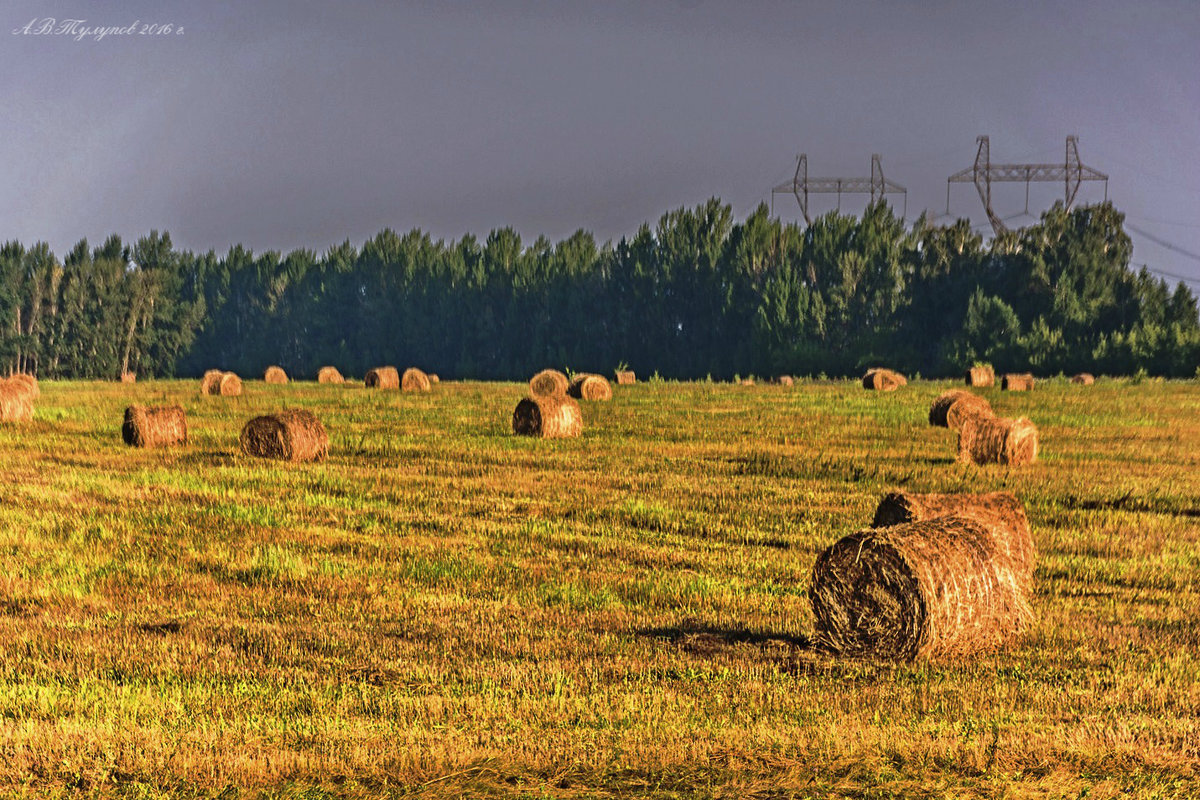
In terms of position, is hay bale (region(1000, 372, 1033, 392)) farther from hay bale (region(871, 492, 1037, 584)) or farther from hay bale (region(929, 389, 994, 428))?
hay bale (region(871, 492, 1037, 584))

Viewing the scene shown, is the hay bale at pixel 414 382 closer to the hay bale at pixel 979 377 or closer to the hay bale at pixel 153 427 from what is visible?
the hay bale at pixel 979 377

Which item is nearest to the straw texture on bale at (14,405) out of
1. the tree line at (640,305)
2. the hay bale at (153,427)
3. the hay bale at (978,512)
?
the hay bale at (153,427)

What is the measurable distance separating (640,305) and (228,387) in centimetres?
5328

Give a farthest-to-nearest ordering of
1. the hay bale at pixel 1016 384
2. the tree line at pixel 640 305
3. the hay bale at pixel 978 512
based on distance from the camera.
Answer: the tree line at pixel 640 305, the hay bale at pixel 1016 384, the hay bale at pixel 978 512

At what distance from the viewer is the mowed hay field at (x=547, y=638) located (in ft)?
27.2

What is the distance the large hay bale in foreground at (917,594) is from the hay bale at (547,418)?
18697 millimetres

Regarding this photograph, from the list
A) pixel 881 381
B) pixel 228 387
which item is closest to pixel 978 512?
pixel 228 387

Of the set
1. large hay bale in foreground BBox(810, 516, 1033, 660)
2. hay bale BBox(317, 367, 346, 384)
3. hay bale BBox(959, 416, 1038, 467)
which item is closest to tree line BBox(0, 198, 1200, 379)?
hay bale BBox(317, 367, 346, 384)

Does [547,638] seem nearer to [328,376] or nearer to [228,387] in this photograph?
[228,387]

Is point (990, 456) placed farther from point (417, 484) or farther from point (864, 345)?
point (864, 345)

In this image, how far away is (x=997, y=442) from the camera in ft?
82.4

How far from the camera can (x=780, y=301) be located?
89.8 meters

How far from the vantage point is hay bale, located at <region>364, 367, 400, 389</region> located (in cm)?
5831

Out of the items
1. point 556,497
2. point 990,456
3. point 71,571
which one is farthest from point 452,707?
point 990,456
